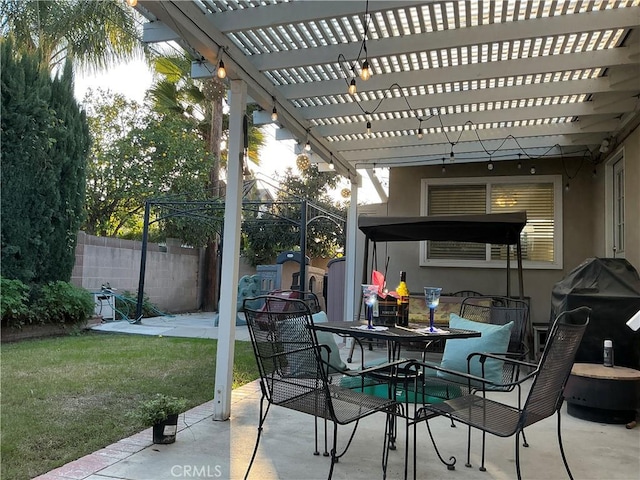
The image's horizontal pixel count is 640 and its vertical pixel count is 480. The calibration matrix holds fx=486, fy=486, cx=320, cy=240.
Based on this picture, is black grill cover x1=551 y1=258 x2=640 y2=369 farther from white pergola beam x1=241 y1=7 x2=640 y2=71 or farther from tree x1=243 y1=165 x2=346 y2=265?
tree x1=243 y1=165 x2=346 y2=265

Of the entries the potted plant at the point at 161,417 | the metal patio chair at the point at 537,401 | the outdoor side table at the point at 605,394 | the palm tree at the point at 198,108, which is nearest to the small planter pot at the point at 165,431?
the potted plant at the point at 161,417

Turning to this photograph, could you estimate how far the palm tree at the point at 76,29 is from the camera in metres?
10.1

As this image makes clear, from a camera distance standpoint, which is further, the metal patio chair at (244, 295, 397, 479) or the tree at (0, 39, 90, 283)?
the tree at (0, 39, 90, 283)

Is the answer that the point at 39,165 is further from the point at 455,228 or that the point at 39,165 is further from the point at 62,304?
the point at 455,228

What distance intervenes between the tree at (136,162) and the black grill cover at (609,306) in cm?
910

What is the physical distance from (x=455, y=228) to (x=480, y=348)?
2.66m

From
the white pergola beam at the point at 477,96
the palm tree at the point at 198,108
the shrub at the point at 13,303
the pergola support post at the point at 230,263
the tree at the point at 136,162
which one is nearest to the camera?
the pergola support post at the point at 230,263

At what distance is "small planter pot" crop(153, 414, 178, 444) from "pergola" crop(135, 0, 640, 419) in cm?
55

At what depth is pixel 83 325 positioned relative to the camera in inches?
326

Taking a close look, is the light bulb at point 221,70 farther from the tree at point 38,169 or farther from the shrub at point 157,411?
the tree at point 38,169

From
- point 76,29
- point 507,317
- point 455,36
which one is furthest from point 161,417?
point 76,29

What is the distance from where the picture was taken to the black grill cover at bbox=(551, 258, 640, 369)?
4.09 meters

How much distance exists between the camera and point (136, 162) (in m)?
12.1

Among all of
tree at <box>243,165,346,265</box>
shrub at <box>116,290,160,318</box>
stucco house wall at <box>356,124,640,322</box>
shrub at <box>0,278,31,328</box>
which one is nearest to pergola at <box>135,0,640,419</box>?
Result: stucco house wall at <box>356,124,640,322</box>
